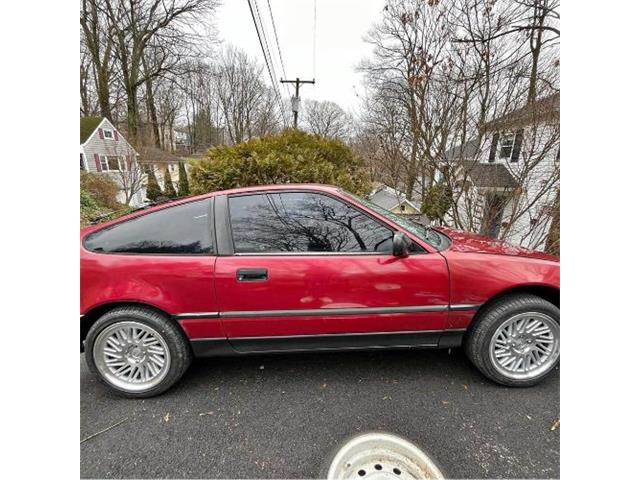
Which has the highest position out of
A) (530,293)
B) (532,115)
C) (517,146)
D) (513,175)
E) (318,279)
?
(532,115)

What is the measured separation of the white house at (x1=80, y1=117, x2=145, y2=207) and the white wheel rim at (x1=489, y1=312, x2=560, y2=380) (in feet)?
40.5

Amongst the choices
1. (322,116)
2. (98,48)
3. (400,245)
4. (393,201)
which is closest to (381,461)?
(400,245)

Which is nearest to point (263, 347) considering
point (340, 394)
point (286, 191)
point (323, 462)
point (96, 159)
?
point (340, 394)

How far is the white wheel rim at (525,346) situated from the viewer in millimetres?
2080

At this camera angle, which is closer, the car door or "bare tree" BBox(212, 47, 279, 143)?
the car door

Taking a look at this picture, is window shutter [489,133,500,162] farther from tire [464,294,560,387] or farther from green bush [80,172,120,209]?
green bush [80,172,120,209]

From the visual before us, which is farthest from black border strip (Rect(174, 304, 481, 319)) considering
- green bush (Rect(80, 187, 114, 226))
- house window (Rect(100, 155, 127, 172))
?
house window (Rect(100, 155, 127, 172))

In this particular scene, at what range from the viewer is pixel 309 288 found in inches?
75.6

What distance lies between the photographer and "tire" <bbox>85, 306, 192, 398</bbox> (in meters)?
1.96

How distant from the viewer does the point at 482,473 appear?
1.54 meters

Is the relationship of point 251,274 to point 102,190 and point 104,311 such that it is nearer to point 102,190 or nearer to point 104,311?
point 104,311

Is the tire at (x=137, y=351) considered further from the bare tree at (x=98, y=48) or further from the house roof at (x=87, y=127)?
the bare tree at (x=98, y=48)

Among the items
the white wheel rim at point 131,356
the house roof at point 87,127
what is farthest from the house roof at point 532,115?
the house roof at point 87,127

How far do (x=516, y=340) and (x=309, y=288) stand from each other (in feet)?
5.32
